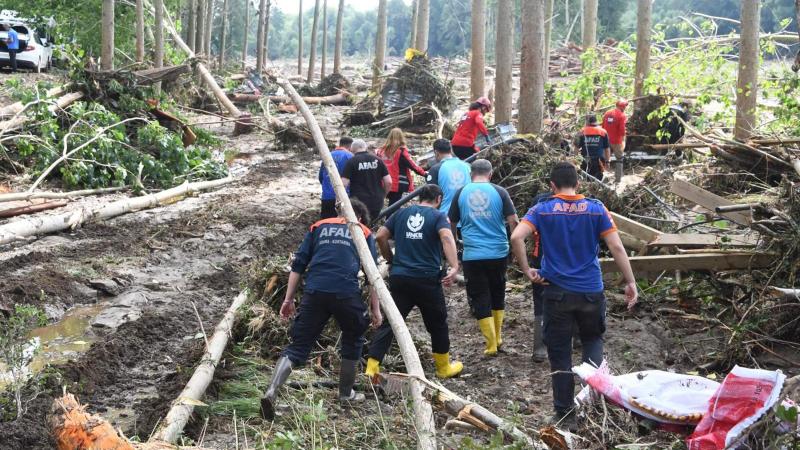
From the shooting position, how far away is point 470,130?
1462 cm

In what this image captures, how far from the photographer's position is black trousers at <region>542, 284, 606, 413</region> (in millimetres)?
6344

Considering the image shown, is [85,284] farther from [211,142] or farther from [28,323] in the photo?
[211,142]

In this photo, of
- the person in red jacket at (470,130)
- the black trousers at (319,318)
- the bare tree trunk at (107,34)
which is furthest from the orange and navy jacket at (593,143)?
the bare tree trunk at (107,34)

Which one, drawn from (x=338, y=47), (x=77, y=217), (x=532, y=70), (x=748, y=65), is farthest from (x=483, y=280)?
(x=338, y=47)

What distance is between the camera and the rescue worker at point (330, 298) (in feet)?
22.4

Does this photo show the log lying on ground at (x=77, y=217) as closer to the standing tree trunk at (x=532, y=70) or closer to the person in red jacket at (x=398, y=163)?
the person in red jacket at (x=398, y=163)

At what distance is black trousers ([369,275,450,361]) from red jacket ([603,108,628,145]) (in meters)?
10.8

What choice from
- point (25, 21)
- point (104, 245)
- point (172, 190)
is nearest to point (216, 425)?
point (104, 245)

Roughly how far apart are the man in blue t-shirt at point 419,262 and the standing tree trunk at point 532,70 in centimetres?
835

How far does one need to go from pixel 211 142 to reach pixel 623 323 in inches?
532

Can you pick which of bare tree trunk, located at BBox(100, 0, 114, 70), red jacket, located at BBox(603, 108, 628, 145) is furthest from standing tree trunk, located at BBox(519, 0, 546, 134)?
bare tree trunk, located at BBox(100, 0, 114, 70)

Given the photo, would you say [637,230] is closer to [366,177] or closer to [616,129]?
[366,177]

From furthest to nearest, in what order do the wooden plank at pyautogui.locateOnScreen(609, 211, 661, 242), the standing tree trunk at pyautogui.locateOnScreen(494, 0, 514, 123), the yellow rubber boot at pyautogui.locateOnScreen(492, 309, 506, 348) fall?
the standing tree trunk at pyautogui.locateOnScreen(494, 0, 514, 123) < the wooden plank at pyautogui.locateOnScreen(609, 211, 661, 242) < the yellow rubber boot at pyautogui.locateOnScreen(492, 309, 506, 348)

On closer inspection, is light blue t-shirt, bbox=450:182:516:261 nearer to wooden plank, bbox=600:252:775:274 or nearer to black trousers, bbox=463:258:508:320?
Result: black trousers, bbox=463:258:508:320
